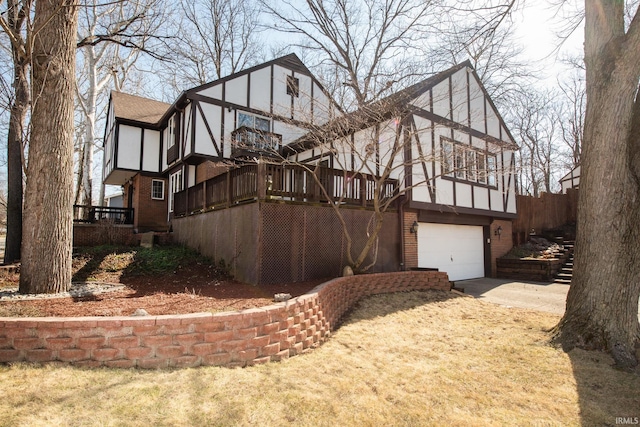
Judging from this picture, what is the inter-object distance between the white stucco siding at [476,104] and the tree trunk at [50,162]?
37.3ft

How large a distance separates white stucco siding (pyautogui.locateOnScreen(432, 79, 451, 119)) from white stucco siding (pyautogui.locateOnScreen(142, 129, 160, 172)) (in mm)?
12614

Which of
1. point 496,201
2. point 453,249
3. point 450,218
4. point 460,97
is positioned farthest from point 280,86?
point 496,201

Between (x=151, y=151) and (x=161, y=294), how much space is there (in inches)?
491

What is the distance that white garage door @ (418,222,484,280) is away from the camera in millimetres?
11000

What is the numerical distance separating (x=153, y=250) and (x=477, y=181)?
10.8 metres

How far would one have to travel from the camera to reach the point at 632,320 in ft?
15.2

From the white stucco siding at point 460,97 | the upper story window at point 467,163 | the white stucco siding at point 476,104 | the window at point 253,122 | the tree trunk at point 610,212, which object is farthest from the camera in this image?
the window at point 253,122

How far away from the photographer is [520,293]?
9477 mm

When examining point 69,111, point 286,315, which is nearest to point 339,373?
point 286,315

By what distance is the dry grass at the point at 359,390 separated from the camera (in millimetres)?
2717

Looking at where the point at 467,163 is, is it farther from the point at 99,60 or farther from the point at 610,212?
the point at 99,60

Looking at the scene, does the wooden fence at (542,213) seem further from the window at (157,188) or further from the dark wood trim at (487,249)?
the window at (157,188)

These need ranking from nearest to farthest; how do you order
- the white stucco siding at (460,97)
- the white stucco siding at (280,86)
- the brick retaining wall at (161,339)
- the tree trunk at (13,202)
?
the brick retaining wall at (161,339) → the tree trunk at (13,202) → the white stucco siding at (460,97) → the white stucco siding at (280,86)

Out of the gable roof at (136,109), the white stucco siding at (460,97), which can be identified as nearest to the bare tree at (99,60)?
the gable roof at (136,109)
